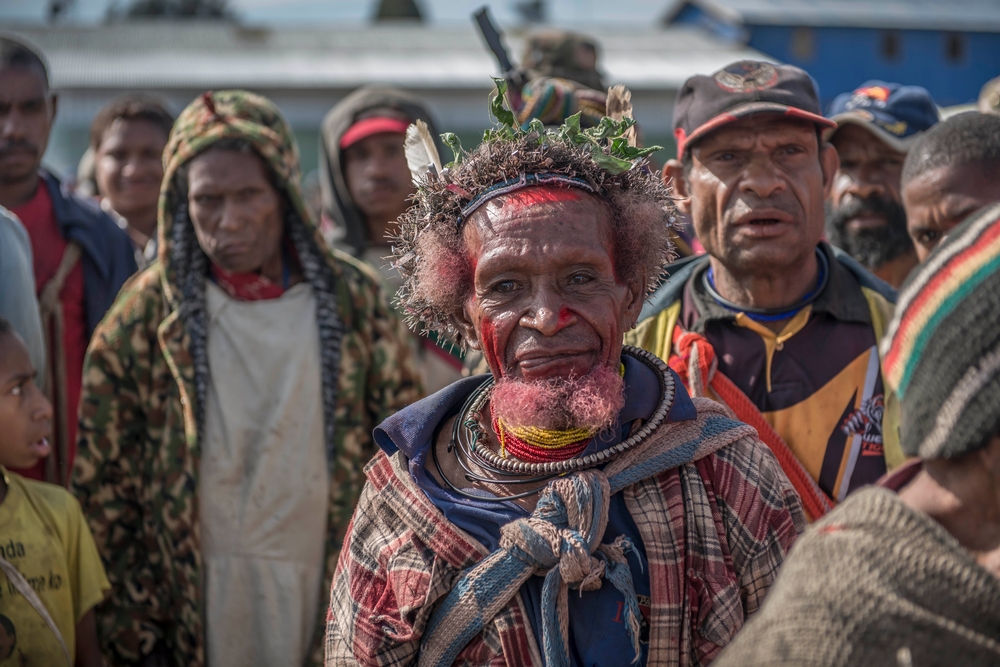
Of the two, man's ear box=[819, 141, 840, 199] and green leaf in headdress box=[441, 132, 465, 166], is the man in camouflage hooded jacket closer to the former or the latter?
green leaf in headdress box=[441, 132, 465, 166]

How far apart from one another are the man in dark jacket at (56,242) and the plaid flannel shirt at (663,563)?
8.40 ft

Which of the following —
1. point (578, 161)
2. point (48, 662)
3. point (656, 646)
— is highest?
point (578, 161)

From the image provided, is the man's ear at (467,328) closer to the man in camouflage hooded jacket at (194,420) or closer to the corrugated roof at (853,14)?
the man in camouflage hooded jacket at (194,420)

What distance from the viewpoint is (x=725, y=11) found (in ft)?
103

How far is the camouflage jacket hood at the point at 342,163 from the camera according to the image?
5477 millimetres

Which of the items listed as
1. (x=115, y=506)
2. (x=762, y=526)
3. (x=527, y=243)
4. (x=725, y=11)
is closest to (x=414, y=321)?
(x=527, y=243)

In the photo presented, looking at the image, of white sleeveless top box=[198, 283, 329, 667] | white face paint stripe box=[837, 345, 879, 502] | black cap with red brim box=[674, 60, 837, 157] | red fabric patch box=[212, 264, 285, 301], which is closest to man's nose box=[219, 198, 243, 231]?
red fabric patch box=[212, 264, 285, 301]

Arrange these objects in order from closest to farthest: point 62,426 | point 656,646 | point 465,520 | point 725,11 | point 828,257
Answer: point 656,646
point 465,520
point 828,257
point 62,426
point 725,11

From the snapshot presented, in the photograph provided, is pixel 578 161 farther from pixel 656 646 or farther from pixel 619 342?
pixel 656 646

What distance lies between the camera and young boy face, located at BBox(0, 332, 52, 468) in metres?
3.41

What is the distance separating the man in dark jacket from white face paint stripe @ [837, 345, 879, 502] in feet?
10.5

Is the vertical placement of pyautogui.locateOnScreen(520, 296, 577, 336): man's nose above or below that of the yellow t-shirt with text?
above

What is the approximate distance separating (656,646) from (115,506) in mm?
2508

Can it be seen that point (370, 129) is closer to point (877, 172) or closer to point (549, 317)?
point (877, 172)
